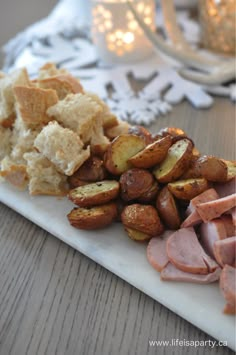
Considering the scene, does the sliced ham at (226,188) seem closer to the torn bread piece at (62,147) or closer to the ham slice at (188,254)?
the ham slice at (188,254)

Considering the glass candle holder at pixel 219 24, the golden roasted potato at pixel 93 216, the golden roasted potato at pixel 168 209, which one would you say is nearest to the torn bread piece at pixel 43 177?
the golden roasted potato at pixel 93 216

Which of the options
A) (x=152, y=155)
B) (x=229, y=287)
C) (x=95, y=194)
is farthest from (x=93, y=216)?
(x=229, y=287)

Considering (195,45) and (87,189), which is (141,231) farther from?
(195,45)

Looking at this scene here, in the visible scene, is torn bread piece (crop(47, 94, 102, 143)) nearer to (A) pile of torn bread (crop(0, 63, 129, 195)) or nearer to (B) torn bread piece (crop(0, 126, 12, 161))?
(A) pile of torn bread (crop(0, 63, 129, 195))

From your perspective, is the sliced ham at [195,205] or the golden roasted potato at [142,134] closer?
the sliced ham at [195,205]

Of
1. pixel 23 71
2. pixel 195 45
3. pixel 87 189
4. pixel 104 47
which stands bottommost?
pixel 195 45

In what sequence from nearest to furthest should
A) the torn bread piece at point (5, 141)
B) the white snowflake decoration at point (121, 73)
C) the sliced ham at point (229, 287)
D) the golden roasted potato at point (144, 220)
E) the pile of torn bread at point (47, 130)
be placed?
the sliced ham at point (229, 287)
the golden roasted potato at point (144, 220)
the pile of torn bread at point (47, 130)
the torn bread piece at point (5, 141)
the white snowflake decoration at point (121, 73)

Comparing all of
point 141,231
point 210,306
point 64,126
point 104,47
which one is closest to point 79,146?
point 64,126
